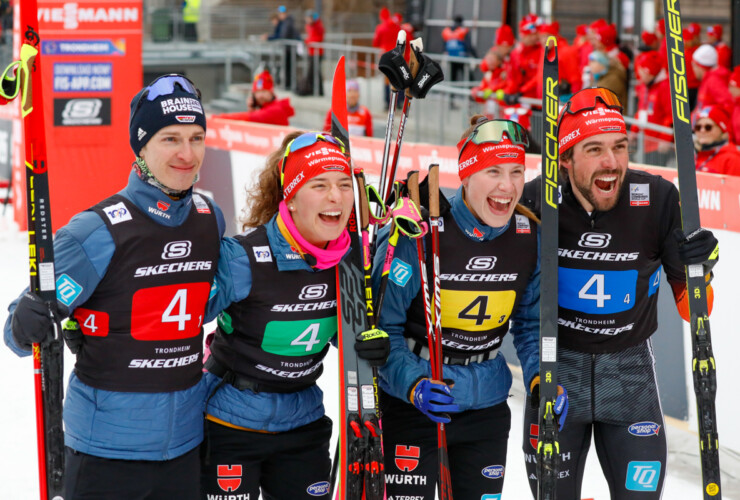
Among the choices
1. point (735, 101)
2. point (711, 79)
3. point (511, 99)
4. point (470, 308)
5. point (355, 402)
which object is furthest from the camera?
point (511, 99)

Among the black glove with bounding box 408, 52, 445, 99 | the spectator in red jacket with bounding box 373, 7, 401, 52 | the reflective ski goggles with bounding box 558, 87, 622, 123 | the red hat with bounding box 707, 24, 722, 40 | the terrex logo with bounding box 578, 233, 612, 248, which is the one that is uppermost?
the spectator in red jacket with bounding box 373, 7, 401, 52

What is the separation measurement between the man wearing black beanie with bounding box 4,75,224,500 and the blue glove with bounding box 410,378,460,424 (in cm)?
76

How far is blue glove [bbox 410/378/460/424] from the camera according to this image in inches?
Answer: 121

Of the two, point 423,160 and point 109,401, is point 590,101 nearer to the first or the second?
point 109,401

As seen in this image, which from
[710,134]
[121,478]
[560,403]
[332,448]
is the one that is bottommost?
[332,448]

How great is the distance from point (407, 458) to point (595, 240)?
103cm

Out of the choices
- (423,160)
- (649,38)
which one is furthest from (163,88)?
(649,38)

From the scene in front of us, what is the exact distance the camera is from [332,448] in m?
5.39

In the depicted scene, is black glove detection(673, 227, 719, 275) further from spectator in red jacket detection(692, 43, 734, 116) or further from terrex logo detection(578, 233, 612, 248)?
spectator in red jacket detection(692, 43, 734, 116)

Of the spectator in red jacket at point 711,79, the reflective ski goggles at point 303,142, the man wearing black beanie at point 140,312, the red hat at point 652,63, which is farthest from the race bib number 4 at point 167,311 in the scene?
the red hat at point 652,63

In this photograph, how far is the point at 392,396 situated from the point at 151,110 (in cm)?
131

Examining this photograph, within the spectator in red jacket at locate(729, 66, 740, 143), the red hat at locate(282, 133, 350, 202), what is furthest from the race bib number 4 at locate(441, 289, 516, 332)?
the spectator in red jacket at locate(729, 66, 740, 143)

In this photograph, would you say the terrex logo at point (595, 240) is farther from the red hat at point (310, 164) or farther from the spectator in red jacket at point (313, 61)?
the spectator in red jacket at point (313, 61)

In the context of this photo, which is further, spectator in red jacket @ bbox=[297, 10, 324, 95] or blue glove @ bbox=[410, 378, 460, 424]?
spectator in red jacket @ bbox=[297, 10, 324, 95]
